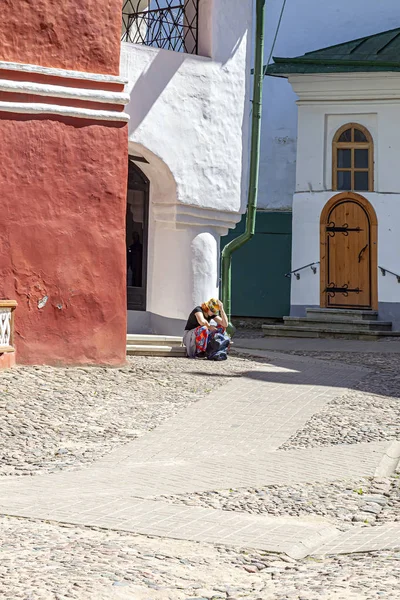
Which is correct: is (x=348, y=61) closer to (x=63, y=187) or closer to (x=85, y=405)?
(x=63, y=187)

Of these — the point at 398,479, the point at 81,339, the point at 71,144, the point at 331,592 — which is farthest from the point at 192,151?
the point at 331,592

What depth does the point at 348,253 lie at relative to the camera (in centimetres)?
2183

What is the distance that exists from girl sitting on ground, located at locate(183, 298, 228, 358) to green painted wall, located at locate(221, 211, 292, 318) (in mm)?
9088

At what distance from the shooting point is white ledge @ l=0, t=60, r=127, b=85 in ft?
39.8

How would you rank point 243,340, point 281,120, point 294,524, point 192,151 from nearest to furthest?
point 294,524 → point 192,151 → point 243,340 → point 281,120

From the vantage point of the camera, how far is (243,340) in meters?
20.0

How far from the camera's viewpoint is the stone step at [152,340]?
46.5 ft

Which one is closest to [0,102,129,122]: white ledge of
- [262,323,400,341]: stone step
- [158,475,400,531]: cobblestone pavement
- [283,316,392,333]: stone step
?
[158,475,400,531]: cobblestone pavement

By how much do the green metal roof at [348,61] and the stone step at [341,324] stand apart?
4.90 metres

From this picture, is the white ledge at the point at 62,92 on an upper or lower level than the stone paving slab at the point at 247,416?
upper

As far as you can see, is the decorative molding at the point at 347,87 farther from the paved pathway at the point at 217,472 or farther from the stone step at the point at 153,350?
the paved pathway at the point at 217,472

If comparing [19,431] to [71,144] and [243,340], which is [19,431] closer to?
[71,144]

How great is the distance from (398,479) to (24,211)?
5.91 metres

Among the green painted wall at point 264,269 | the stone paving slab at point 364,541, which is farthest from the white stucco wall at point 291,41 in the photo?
the stone paving slab at point 364,541
